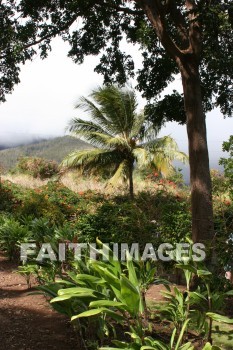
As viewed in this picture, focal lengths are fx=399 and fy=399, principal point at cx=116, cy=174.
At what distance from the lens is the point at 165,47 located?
261 inches

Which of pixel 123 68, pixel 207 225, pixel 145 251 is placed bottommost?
pixel 145 251

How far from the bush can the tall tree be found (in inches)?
563

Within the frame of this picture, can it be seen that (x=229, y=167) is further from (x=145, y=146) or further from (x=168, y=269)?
(x=145, y=146)

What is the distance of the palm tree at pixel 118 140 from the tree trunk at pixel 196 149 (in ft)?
30.0

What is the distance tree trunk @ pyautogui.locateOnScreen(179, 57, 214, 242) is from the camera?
20.6 feet

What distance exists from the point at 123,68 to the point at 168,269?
16.5ft

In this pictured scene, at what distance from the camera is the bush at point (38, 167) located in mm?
23703

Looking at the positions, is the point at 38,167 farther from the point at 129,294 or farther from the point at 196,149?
the point at 129,294

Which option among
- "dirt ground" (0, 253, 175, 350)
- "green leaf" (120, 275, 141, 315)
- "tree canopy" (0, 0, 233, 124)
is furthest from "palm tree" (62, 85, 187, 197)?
"green leaf" (120, 275, 141, 315)

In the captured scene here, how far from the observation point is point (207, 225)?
6.02 m

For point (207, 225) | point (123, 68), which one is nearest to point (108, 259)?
point (207, 225)

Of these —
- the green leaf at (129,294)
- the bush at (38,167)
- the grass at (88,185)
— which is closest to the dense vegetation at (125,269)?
the green leaf at (129,294)

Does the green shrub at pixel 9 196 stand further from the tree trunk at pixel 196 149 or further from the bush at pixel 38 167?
the tree trunk at pixel 196 149

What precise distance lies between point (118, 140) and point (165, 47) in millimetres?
9502
